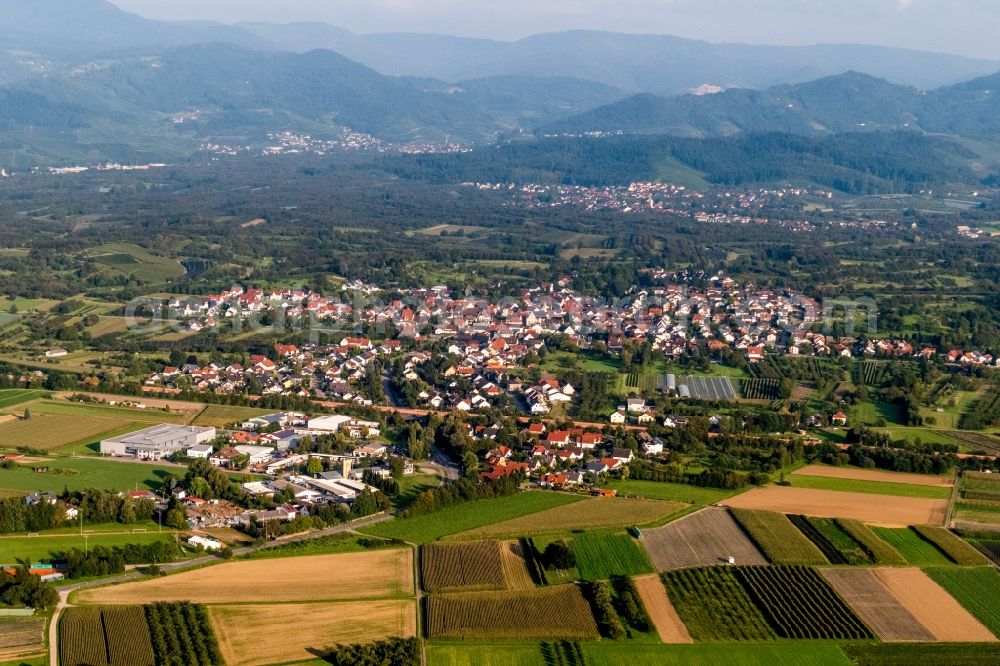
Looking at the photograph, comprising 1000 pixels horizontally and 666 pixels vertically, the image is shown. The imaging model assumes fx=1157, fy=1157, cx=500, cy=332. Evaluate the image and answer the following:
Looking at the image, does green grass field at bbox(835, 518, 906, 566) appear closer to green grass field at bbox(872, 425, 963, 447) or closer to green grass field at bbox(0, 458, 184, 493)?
green grass field at bbox(872, 425, 963, 447)

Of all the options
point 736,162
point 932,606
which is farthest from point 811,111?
point 932,606

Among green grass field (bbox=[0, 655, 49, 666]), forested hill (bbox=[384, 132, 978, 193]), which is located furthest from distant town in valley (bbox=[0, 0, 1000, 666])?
forested hill (bbox=[384, 132, 978, 193])

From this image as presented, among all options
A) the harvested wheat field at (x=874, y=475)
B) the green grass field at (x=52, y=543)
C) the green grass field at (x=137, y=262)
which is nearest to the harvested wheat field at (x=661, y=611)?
the harvested wheat field at (x=874, y=475)

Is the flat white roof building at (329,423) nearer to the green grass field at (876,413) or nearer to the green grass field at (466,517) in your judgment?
the green grass field at (466,517)

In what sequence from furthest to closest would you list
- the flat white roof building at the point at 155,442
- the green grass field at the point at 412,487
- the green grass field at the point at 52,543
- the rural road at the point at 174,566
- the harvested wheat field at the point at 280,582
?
the flat white roof building at the point at 155,442
the green grass field at the point at 412,487
the green grass field at the point at 52,543
the harvested wheat field at the point at 280,582
the rural road at the point at 174,566

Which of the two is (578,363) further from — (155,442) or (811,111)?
(811,111)
